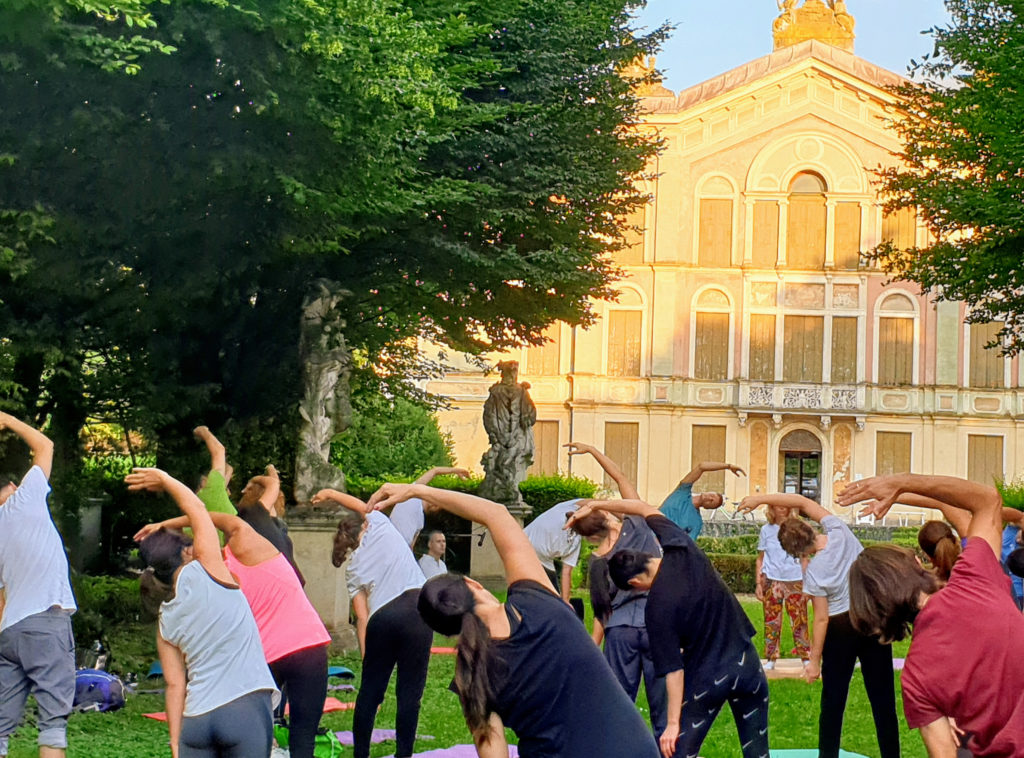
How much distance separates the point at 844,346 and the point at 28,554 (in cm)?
4252

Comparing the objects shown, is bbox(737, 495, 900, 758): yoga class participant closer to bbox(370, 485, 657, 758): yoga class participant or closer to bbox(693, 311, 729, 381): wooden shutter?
bbox(370, 485, 657, 758): yoga class participant

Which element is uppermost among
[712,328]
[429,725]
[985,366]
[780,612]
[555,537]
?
[712,328]

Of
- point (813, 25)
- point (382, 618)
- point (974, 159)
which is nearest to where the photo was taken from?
point (382, 618)

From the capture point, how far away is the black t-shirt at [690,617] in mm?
6395

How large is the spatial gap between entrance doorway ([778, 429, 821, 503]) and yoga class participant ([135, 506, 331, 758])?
136 ft

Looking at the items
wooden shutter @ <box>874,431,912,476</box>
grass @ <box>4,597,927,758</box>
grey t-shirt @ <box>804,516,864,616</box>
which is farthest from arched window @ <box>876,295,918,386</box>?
grey t-shirt @ <box>804,516,864,616</box>

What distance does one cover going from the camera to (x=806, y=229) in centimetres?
4762

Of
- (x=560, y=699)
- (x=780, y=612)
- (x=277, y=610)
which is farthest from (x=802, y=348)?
(x=560, y=699)

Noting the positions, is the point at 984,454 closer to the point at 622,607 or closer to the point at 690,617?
the point at 622,607

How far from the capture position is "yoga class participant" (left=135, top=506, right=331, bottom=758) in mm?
6973

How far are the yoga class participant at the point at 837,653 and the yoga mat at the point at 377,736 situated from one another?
115 inches

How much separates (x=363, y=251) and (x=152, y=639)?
309 inches

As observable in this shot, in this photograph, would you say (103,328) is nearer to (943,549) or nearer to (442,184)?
(442,184)

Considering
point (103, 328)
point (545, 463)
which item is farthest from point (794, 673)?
point (545, 463)
